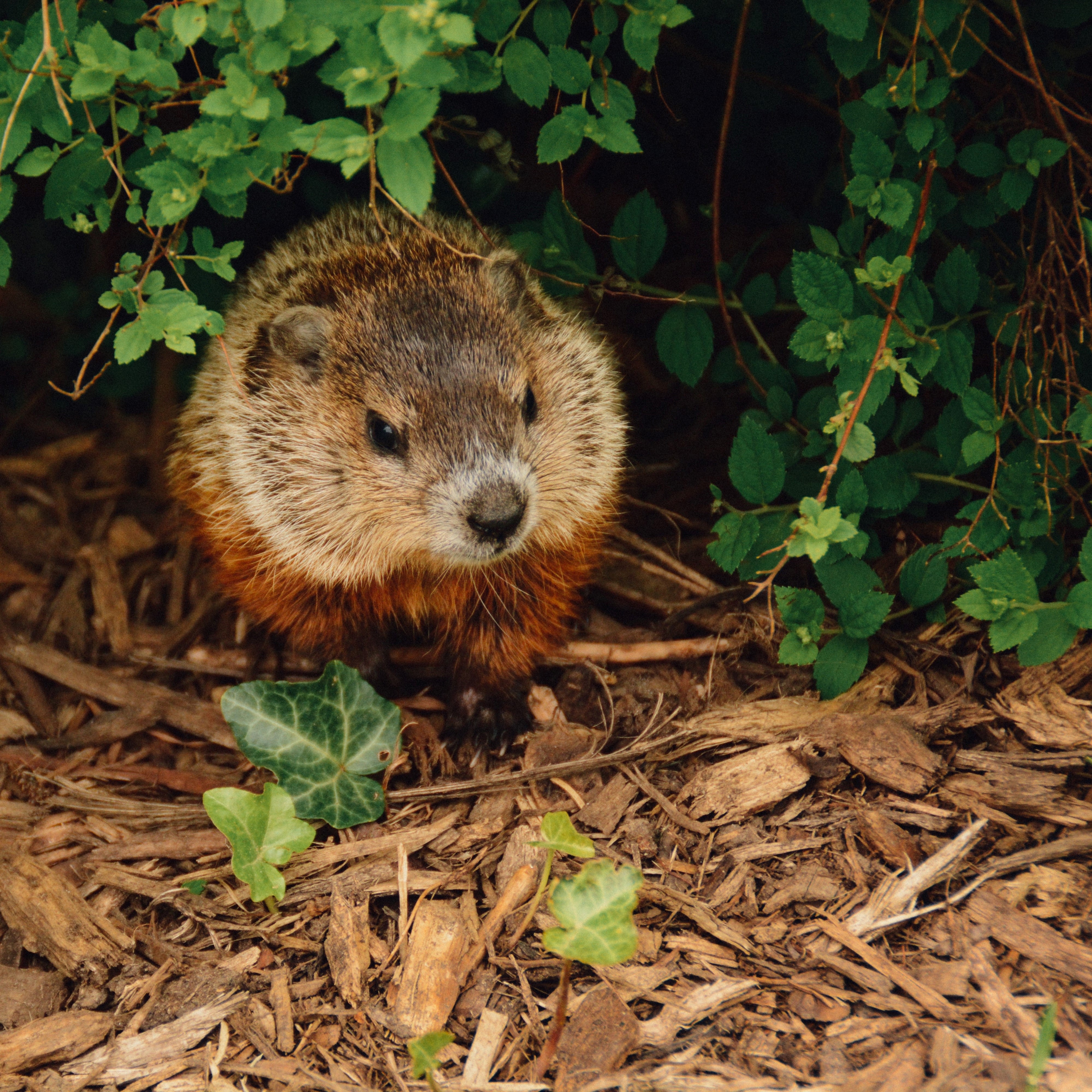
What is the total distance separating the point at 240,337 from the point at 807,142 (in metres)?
3.06

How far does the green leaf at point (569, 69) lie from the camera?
3385 mm

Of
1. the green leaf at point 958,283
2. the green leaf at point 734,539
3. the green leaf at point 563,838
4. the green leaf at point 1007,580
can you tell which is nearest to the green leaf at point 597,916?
the green leaf at point 563,838

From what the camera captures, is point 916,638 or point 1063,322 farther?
point 916,638

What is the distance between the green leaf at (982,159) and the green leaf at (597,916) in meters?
2.73

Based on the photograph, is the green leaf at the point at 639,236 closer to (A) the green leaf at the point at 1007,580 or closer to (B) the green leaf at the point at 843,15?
(B) the green leaf at the point at 843,15

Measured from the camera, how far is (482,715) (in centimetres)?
433

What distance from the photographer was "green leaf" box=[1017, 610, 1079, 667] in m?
3.37

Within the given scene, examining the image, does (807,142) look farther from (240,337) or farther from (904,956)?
(904,956)

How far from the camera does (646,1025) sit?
2916mm

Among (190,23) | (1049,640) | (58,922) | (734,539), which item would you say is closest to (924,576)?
(1049,640)

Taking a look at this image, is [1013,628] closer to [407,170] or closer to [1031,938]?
[1031,938]

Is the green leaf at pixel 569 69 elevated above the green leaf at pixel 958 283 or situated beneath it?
elevated above

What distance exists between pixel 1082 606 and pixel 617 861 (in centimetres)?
180

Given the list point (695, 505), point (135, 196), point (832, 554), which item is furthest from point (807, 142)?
point (135, 196)
